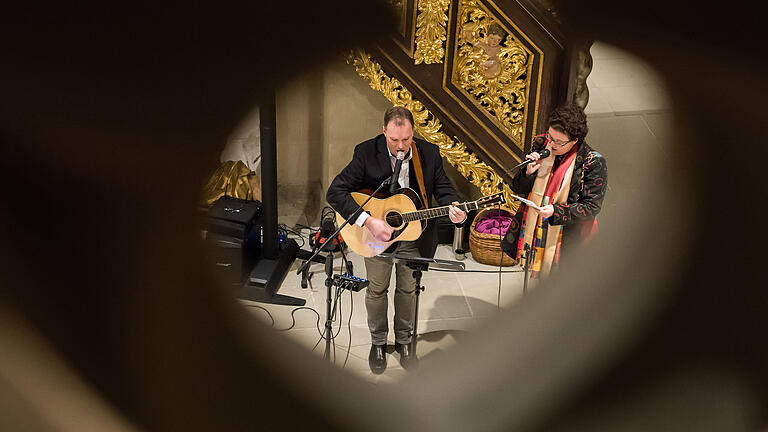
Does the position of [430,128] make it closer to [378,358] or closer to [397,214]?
[397,214]

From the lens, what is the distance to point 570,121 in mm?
2650

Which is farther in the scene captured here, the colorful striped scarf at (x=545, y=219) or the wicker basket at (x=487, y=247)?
the wicker basket at (x=487, y=247)

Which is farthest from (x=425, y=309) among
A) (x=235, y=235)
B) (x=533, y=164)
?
(x=533, y=164)

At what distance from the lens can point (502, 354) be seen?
4.42ft

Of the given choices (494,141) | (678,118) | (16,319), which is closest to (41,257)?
(16,319)

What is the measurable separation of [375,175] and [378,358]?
2.70 feet

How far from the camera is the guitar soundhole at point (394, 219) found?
281cm

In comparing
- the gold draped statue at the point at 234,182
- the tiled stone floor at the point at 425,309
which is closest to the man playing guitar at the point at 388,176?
the tiled stone floor at the point at 425,309

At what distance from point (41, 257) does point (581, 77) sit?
333 centimetres

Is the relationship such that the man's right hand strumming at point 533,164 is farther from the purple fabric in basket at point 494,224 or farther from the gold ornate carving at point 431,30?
the purple fabric in basket at point 494,224

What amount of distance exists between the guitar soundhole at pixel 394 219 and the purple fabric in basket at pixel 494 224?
1.33 m

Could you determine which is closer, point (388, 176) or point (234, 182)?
point (388, 176)

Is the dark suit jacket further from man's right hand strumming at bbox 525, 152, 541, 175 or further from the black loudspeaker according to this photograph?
the black loudspeaker

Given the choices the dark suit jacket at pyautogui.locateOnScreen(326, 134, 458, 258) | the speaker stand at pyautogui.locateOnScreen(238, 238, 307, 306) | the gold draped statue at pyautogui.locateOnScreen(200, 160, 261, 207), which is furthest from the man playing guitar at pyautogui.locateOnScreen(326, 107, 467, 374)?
the gold draped statue at pyautogui.locateOnScreen(200, 160, 261, 207)
